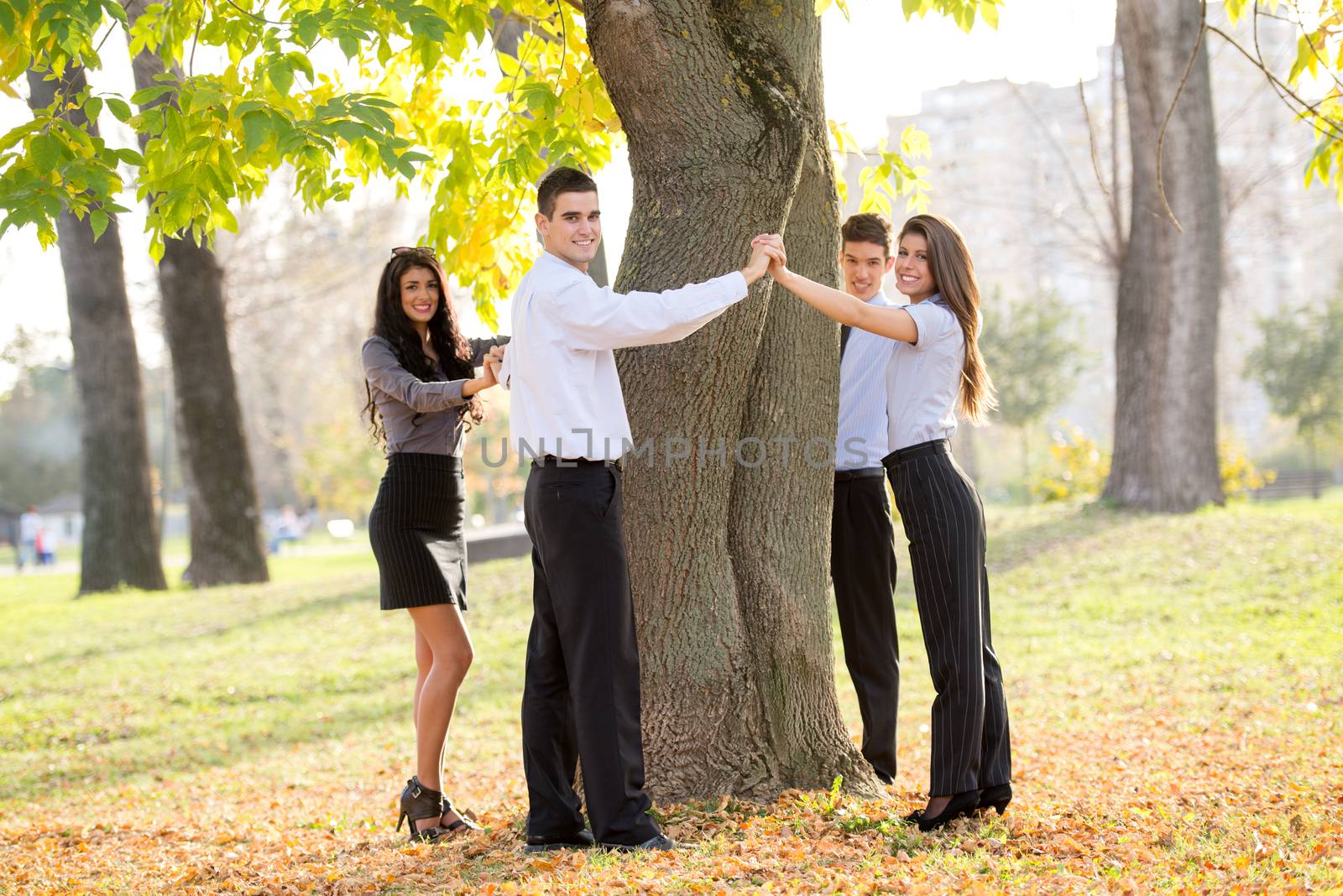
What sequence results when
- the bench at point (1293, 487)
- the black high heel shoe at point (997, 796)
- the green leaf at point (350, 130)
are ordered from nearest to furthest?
the green leaf at point (350, 130) → the black high heel shoe at point (997, 796) → the bench at point (1293, 487)

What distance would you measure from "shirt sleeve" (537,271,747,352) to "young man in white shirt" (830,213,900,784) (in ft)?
4.21

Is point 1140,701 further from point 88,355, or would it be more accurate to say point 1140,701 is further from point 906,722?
point 88,355

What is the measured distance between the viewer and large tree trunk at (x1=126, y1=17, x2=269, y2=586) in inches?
592

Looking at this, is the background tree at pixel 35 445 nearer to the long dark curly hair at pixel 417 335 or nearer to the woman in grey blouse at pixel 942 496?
the long dark curly hair at pixel 417 335

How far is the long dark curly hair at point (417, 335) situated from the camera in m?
4.97

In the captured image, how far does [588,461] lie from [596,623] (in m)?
0.52

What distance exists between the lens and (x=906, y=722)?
775 centimetres

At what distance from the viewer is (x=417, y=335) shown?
506 cm

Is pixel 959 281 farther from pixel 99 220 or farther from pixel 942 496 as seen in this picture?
pixel 99 220

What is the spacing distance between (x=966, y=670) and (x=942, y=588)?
0.30 m

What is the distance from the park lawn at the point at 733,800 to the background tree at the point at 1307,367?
23.6 meters

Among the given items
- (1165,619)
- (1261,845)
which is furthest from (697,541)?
(1165,619)

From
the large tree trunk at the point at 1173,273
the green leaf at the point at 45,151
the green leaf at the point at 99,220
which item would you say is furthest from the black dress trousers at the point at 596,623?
the large tree trunk at the point at 1173,273

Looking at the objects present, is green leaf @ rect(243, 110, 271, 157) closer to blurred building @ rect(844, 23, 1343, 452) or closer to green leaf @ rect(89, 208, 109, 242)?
green leaf @ rect(89, 208, 109, 242)
